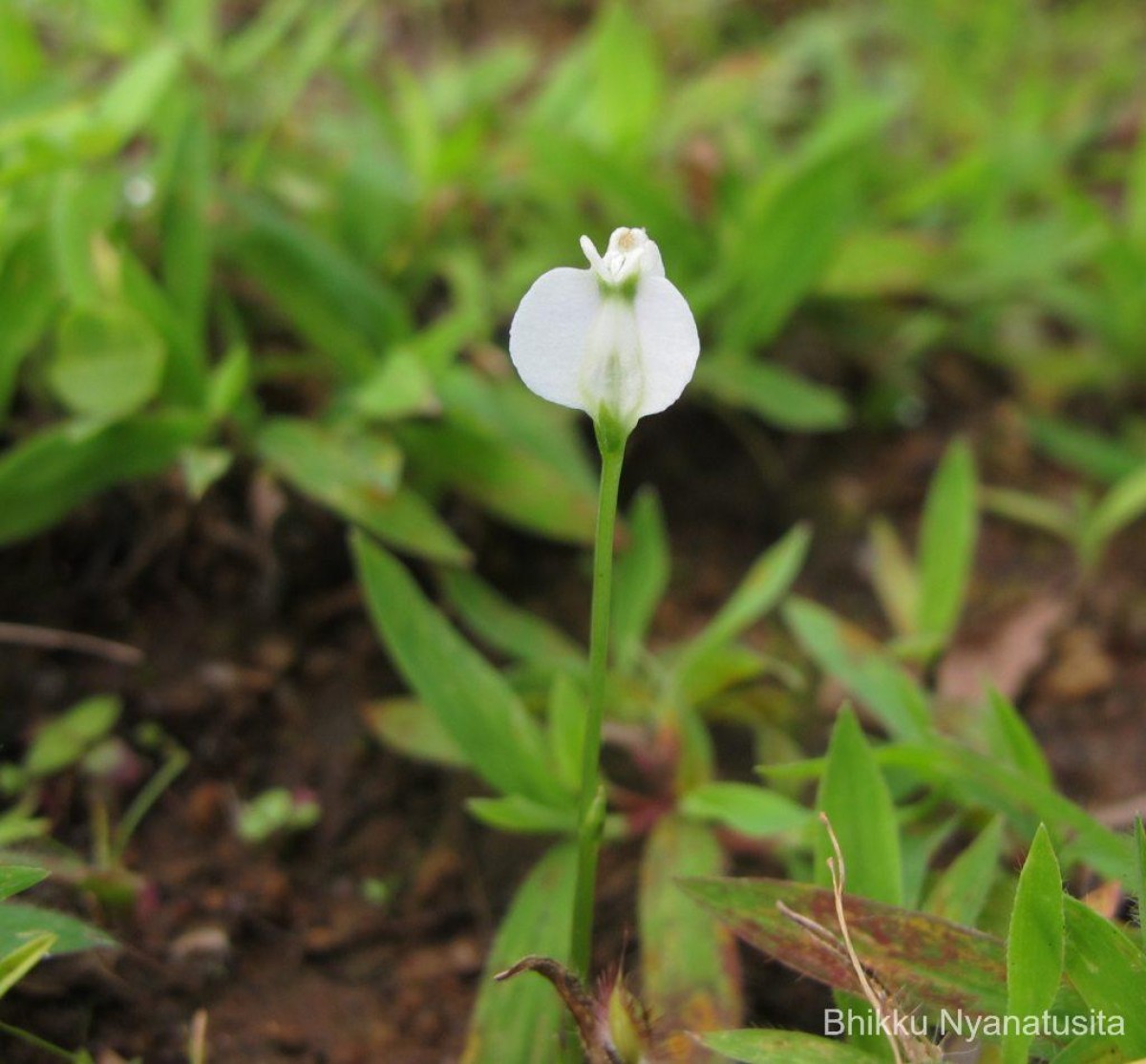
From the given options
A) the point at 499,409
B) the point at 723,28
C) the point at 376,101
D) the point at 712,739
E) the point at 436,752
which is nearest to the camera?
the point at 436,752

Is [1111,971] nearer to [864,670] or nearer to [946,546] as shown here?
[864,670]

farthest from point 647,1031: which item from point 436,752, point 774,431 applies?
point 774,431

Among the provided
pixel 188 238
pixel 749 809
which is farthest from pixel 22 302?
pixel 749 809

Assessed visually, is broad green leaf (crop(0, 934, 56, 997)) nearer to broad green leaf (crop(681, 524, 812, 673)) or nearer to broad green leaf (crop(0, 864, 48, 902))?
broad green leaf (crop(0, 864, 48, 902))

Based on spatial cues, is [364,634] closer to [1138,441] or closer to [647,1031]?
[647,1031]

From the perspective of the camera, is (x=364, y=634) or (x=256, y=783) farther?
(x=364, y=634)

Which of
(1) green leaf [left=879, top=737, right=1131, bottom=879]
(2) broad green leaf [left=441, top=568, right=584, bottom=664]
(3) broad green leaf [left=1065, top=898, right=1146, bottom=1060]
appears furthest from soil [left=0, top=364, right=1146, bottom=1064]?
(3) broad green leaf [left=1065, top=898, right=1146, bottom=1060]

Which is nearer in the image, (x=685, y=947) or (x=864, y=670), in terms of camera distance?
(x=685, y=947)
